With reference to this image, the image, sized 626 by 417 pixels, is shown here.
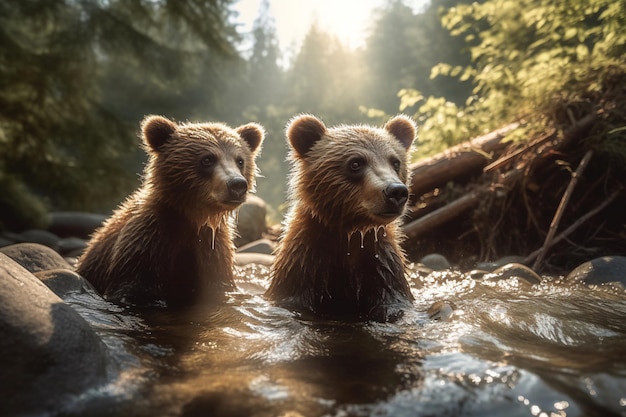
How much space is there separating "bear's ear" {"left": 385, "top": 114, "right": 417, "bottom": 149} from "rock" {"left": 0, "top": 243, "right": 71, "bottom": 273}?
133 inches

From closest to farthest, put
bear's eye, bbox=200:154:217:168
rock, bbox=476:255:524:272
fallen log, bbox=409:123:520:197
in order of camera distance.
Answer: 1. bear's eye, bbox=200:154:217:168
2. rock, bbox=476:255:524:272
3. fallen log, bbox=409:123:520:197

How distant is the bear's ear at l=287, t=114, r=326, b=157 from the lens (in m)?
4.40

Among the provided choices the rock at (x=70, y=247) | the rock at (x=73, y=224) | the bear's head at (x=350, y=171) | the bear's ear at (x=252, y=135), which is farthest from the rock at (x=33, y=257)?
the rock at (x=73, y=224)

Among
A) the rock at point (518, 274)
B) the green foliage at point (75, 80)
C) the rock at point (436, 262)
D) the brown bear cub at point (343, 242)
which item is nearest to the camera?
the brown bear cub at point (343, 242)

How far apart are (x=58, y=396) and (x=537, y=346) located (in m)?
2.25

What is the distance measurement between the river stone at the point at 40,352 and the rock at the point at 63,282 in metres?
1.51

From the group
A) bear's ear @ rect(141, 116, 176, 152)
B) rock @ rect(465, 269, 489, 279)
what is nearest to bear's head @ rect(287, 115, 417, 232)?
bear's ear @ rect(141, 116, 176, 152)

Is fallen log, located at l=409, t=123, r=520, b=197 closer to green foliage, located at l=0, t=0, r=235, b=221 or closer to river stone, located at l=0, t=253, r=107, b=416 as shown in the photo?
river stone, located at l=0, t=253, r=107, b=416

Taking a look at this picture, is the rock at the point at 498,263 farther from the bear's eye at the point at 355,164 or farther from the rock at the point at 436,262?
the bear's eye at the point at 355,164

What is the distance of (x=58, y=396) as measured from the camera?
2.04m

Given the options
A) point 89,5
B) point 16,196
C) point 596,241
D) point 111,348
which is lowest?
point 111,348

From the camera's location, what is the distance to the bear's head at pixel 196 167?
4.32m

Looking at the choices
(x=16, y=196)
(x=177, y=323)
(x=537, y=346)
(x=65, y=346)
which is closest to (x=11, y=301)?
(x=65, y=346)

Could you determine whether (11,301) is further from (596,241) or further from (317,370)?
A: (596,241)
